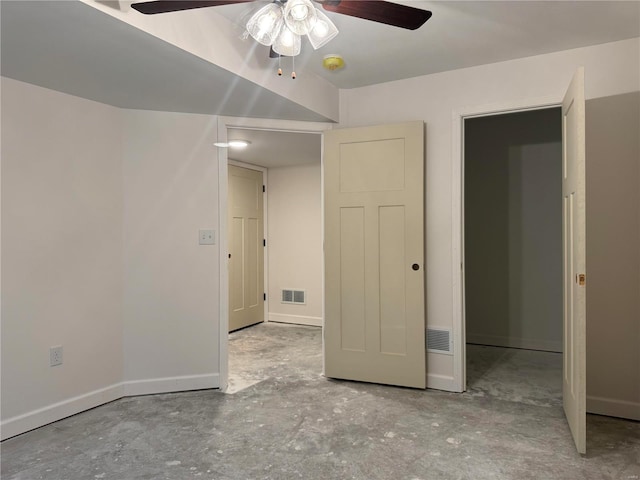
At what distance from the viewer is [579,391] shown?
2150 mm

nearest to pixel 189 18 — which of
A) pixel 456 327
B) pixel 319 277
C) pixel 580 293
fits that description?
pixel 580 293

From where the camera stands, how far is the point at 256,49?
253 centimetres

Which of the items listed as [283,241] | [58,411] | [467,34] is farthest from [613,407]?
[283,241]

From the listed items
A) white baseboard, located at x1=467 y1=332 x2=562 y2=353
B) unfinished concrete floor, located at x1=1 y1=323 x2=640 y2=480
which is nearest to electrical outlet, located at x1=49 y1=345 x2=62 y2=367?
unfinished concrete floor, located at x1=1 y1=323 x2=640 y2=480

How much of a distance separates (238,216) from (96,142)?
2.31 m

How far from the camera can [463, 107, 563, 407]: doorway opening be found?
4.14 metres

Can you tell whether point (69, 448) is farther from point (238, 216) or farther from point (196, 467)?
point (238, 216)

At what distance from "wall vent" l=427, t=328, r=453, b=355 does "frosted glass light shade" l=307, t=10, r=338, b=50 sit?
2.10 meters

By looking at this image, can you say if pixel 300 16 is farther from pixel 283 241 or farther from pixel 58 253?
pixel 283 241

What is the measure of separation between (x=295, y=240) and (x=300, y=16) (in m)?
3.82

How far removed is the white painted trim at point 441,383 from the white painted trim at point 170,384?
151 centimetres

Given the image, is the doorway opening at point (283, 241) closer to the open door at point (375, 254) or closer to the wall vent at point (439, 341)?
the open door at point (375, 254)

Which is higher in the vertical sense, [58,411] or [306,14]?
[306,14]

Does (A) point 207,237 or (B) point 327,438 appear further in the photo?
(A) point 207,237
